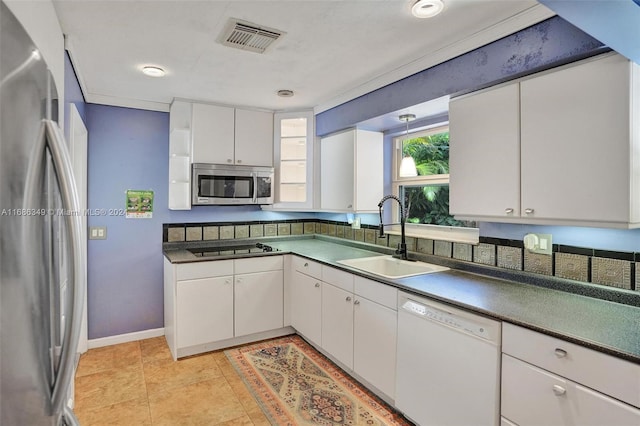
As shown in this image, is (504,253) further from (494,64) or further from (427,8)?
(427,8)

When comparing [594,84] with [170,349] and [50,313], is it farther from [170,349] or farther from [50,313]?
[170,349]

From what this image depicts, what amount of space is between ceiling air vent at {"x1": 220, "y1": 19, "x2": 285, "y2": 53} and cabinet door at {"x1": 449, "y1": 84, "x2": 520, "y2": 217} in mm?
1142

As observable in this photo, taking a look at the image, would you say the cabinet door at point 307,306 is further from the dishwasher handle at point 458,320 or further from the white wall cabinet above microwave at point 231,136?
the white wall cabinet above microwave at point 231,136

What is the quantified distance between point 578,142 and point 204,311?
284 cm

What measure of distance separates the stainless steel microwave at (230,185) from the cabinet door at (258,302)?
78 cm

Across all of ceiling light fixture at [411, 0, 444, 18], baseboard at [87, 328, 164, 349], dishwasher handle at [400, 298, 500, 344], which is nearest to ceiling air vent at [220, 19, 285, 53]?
ceiling light fixture at [411, 0, 444, 18]

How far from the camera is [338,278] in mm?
2697

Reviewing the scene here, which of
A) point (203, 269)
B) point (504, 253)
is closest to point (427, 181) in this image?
point (504, 253)

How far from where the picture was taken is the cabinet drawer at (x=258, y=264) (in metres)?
3.21

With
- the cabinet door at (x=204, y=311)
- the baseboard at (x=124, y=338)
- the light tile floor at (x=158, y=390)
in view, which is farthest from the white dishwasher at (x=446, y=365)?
the baseboard at (x=124, y=338)

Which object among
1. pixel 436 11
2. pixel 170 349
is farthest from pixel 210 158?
pixel 436 11

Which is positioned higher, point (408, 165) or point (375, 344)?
point (408, 165)

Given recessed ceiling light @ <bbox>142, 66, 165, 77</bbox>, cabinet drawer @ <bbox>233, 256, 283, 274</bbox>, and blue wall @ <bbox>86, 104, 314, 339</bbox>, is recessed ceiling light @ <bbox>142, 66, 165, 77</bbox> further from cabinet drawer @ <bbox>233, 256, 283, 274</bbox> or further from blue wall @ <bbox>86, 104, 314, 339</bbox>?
cabinet drawer @ <bbox>233, 256, 283, 274</bbox>

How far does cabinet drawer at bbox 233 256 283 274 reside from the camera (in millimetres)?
3214
